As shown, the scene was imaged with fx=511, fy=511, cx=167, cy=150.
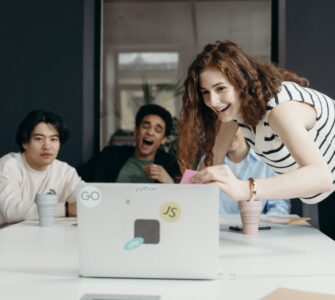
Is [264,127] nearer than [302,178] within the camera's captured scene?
No

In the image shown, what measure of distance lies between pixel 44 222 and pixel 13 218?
1.57ft

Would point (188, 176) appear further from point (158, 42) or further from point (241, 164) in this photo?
point (158, 42)

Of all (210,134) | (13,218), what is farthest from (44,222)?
(210,134)

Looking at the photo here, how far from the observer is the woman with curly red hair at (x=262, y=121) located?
1.46m

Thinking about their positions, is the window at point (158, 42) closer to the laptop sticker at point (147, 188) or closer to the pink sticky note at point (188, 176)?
the pink sticky note at point (188, 176)

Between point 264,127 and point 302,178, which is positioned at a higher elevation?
point 264,127

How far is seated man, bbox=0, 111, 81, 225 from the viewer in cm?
291

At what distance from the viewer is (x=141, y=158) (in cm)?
381

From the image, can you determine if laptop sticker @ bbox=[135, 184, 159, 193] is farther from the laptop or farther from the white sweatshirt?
the white sweatshirt

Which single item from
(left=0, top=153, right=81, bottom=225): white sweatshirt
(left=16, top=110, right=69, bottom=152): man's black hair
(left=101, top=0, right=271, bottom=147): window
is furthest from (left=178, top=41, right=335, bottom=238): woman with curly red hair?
(left=101, top=0, right=271, bottom=147): window

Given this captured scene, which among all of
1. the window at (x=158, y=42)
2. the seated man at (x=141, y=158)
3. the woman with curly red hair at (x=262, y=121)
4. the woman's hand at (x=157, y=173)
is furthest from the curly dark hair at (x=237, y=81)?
the window at (x=158, y=42)

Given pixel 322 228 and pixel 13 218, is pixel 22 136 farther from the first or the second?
pixel 322 228

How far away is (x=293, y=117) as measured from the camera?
5.18 feet

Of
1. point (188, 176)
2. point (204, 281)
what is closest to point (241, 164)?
point (188, 176)
